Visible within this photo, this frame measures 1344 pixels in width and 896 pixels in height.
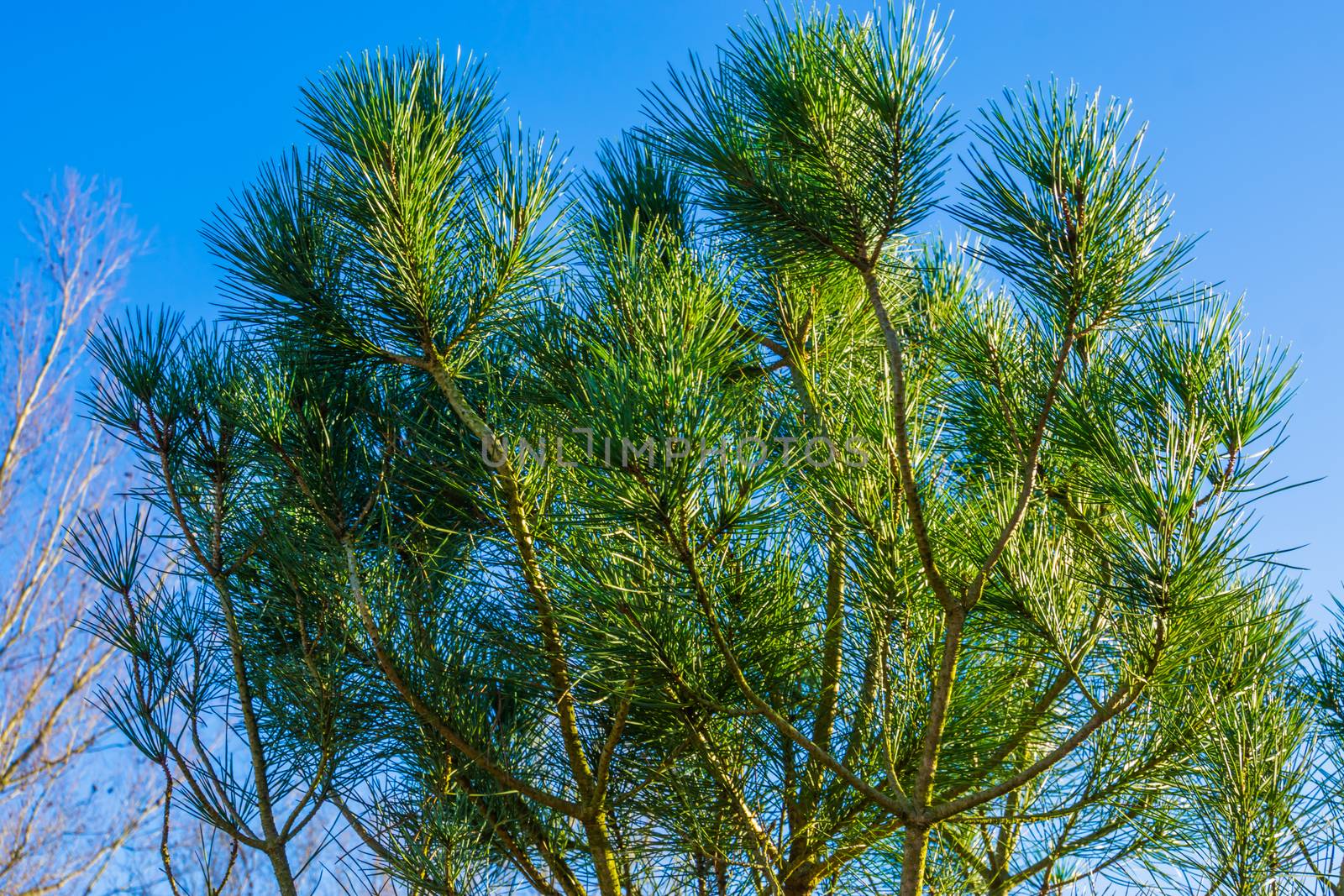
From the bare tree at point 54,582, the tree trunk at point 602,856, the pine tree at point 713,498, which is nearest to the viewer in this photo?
the pine tree at point 713,498

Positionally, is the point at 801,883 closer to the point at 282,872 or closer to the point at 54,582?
the point at 282,872

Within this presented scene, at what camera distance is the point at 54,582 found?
5.32m

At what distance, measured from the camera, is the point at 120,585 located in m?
1.78

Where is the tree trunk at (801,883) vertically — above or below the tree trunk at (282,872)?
above

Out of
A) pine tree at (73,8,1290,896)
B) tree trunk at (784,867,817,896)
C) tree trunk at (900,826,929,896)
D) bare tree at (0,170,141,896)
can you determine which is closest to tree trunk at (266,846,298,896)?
pine tree at (73,8,1290,896)

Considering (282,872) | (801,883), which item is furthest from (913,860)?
(282,872)

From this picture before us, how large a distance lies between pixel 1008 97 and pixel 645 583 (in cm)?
68

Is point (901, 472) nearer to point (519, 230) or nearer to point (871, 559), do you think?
point (871, 559)

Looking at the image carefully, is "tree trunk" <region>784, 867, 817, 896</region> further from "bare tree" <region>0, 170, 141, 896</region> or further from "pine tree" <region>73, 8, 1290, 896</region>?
"bare tree" <region>0, 170, 141, 896</region>

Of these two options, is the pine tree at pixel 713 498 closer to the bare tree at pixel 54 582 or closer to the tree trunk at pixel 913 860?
the tree trunk at pixel 913 860

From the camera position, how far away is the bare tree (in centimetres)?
494

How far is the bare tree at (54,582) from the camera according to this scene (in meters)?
4.94

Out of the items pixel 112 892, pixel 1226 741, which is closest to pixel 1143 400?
pixel 1226 741

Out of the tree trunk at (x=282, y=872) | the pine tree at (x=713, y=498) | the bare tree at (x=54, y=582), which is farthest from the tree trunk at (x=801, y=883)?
the bare tree at (x=54, y=582)
